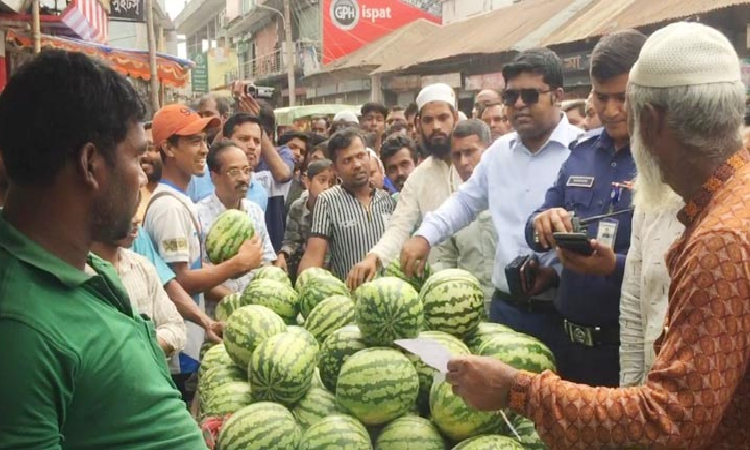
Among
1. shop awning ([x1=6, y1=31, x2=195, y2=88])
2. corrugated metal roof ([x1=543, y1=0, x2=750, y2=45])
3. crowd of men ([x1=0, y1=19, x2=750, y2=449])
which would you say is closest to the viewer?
crowd of men ([x1=0, y1=19, x2=750, y2=449])

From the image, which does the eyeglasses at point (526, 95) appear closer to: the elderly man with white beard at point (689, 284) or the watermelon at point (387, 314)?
the watermelon at point (387, 314)

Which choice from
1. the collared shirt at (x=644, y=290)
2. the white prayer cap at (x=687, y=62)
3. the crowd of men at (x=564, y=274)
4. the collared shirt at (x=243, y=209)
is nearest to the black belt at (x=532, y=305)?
the crowd of men at (x=564, y=274)

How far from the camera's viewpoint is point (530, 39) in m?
15.2

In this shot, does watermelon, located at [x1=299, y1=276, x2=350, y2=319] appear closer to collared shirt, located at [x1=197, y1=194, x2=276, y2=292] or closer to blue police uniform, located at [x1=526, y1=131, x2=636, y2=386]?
collared shirt, located at [x1=197, y1=194, x2=276, y2=292]

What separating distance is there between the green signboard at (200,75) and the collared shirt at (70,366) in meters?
41.0

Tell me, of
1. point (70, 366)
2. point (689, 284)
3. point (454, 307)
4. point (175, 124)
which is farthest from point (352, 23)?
point (70, 366)

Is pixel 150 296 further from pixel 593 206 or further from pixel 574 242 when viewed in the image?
pixel 593 206

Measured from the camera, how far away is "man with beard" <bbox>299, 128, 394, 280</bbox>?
17.7ft

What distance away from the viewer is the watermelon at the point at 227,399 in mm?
3156

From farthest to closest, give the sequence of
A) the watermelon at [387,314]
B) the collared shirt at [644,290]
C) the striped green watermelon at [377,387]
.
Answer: the watermelon at [387,314] < the striped green watermelon at [377,387] < the collared shirt at [644,290]

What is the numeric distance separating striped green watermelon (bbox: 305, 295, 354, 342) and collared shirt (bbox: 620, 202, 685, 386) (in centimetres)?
125

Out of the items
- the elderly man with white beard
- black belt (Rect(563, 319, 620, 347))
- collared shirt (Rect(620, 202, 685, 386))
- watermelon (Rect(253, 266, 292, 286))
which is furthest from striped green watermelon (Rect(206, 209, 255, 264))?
the elderly man with white beard

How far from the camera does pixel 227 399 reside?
126 inches

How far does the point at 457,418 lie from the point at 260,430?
0.72 m
